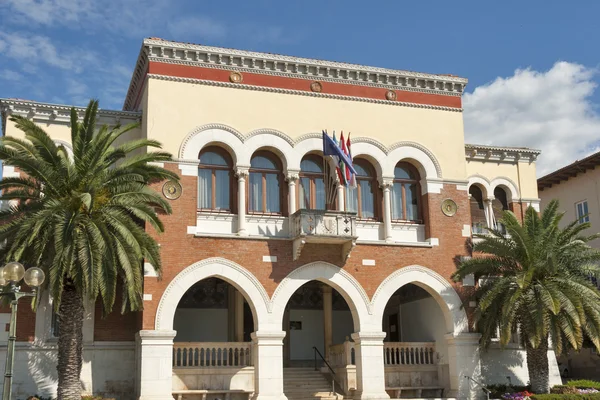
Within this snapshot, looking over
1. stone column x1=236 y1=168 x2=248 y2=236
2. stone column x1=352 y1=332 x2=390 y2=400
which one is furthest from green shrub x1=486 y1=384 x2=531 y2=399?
stone column x1=236 y1=168 x2=248 y2=236

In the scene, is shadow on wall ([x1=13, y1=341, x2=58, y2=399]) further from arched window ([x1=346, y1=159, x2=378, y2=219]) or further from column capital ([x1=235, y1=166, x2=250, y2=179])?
arched window ([x1=346, y1=159, x2=378, y2=219])

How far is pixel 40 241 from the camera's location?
20.2 m

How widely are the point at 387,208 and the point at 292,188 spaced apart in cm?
362

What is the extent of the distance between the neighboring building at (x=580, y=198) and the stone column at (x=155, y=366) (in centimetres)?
2124

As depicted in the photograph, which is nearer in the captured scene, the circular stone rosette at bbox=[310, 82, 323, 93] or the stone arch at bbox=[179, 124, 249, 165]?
the stone arch at bbox=[179, 124, 249, 165]

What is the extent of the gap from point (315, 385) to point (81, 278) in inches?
396

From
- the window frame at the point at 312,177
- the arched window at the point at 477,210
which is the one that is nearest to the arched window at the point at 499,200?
the arched window at the point at 477,210

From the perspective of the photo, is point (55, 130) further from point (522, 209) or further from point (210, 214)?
point (522, 209)

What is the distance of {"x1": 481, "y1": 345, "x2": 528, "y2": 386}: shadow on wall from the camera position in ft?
→ 89.6

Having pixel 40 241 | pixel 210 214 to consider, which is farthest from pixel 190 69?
pixel 40 241

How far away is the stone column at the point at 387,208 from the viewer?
26.5m

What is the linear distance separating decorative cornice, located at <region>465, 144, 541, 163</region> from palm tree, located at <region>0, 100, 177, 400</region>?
14.5 metres

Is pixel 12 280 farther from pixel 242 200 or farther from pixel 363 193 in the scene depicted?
pixel 363 193

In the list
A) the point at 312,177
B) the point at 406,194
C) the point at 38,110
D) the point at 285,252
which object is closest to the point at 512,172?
the point at 406,194
